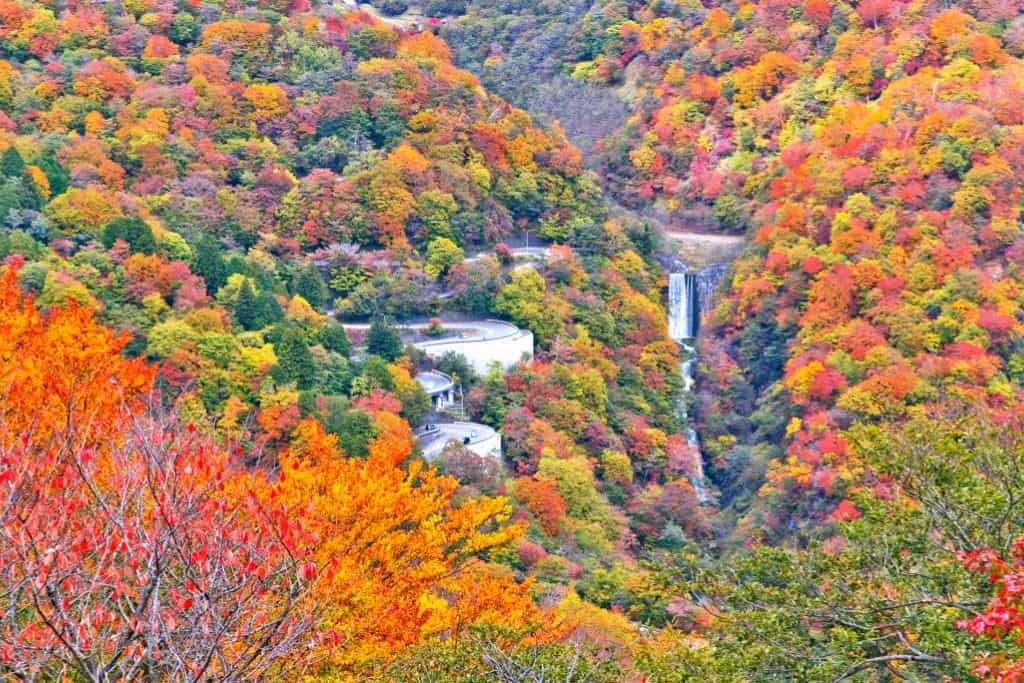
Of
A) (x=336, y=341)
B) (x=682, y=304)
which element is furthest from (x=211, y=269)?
(x=682, y=304)

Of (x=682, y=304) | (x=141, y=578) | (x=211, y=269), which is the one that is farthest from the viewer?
(x=682, y=304)

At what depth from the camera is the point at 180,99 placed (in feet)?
116

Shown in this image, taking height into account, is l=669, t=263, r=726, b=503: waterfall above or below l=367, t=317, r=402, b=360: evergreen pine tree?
below

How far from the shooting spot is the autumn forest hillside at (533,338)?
10180 mm

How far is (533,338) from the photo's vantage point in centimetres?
3247

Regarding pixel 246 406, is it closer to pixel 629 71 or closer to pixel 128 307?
pixel 128 307

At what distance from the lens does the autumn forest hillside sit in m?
10.2

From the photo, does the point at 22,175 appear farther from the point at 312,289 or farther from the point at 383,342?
the point at 383,342

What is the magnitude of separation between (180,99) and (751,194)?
19694 millimetres

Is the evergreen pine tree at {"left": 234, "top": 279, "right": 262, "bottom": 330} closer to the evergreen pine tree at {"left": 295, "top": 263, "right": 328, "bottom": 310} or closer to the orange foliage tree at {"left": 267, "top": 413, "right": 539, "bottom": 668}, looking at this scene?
the evergreen pine tree at {"left": 295, "top": 263, "right": 328, "bottom": 310}

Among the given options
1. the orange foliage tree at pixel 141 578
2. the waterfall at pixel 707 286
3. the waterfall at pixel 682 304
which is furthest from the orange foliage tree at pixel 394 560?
the waterfall at pixel 707 286

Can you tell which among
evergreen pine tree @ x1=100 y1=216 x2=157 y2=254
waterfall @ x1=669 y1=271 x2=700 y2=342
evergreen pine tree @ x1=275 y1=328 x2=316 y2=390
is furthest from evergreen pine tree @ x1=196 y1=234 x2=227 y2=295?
waterfall @ x1=669 y1=271 x2=700 y2=342

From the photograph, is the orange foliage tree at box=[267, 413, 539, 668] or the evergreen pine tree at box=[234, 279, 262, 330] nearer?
the orange foliage tree at box=[267, 413, 539, 668]

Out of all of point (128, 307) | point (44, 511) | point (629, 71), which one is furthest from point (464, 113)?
point (44, 511)
